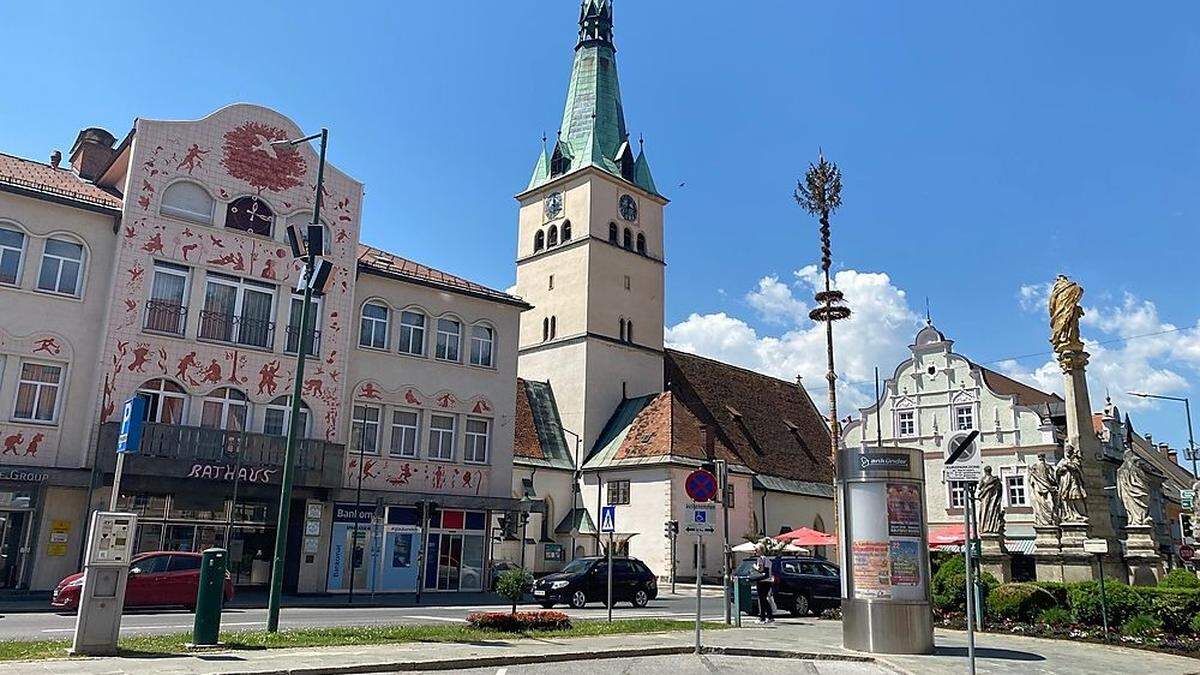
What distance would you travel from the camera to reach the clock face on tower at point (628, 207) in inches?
2354

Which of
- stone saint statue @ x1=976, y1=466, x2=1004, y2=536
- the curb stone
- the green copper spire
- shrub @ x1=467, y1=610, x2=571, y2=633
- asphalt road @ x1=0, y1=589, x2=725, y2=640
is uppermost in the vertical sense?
the green copper spire

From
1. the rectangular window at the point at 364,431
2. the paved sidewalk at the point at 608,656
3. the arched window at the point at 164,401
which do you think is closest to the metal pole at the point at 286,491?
the paved sidewalk at the point at 608,656

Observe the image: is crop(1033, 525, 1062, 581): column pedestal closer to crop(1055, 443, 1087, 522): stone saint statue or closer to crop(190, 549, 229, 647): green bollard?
crop(1055, 443, 1087, 522): stone saint statue

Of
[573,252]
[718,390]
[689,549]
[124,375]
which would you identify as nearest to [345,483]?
[124,375]

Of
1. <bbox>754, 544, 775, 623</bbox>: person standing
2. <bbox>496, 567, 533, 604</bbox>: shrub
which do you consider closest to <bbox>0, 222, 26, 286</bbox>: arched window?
<bbox>496, 567, 533, 604</bbox>: shrub

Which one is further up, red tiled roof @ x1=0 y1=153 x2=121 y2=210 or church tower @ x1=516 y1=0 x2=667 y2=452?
church tower @ x1=516 y1=0 x2=667 y2=452

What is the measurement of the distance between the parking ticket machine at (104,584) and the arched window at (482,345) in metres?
23.1

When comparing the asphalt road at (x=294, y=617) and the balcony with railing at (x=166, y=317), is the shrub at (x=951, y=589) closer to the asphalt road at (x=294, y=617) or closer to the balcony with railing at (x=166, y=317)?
the asphalt road at (x=294, y=617)

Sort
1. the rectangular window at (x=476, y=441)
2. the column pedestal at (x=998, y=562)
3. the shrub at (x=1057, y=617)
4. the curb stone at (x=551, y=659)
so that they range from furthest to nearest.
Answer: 1. the rectangular window at (x=476, y=441)
2. the column pedestal at (x=998, y=562)
3. the shrub at (x=1057, y=617)
4. the curb stone at (x=551, y=659)

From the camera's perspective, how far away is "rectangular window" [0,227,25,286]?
87.0 feet

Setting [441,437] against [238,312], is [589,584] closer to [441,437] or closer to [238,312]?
[441,437]

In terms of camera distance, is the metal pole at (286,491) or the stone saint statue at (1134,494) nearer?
the metal pole at (286,491)

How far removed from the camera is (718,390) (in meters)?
60.8

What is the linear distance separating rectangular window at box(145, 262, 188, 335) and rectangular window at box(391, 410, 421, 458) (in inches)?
314
